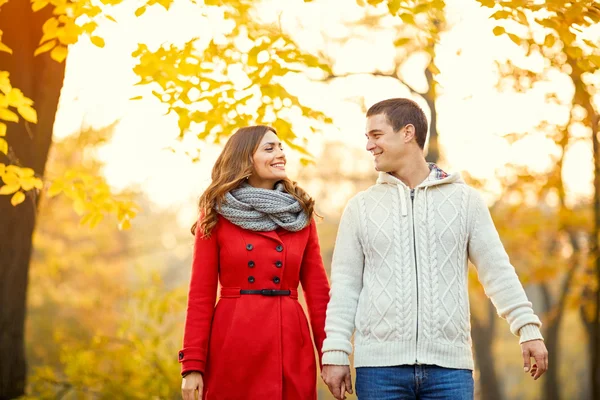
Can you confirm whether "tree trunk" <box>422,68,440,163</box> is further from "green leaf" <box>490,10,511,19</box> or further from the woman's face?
the woman's face

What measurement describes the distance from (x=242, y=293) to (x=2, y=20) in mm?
3311

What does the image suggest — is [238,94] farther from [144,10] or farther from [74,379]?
[74,379]

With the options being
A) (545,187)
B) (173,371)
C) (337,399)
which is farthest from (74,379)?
(545,187)

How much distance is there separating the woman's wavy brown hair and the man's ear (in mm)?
708

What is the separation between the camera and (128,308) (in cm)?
1004

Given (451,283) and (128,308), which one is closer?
(451,283)

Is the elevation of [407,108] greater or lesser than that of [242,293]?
greater

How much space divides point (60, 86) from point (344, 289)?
146 inches

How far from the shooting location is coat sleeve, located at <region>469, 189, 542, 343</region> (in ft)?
11.6

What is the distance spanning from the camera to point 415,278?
11.9ft

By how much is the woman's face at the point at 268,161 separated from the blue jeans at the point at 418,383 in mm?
1247

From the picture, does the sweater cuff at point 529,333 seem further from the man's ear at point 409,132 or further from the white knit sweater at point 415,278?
the man's ear at point 409,132

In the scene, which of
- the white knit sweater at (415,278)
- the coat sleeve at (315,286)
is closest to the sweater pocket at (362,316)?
the white knit sweater at (415,278)

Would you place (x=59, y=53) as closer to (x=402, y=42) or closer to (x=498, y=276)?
(x=402, y=42)
